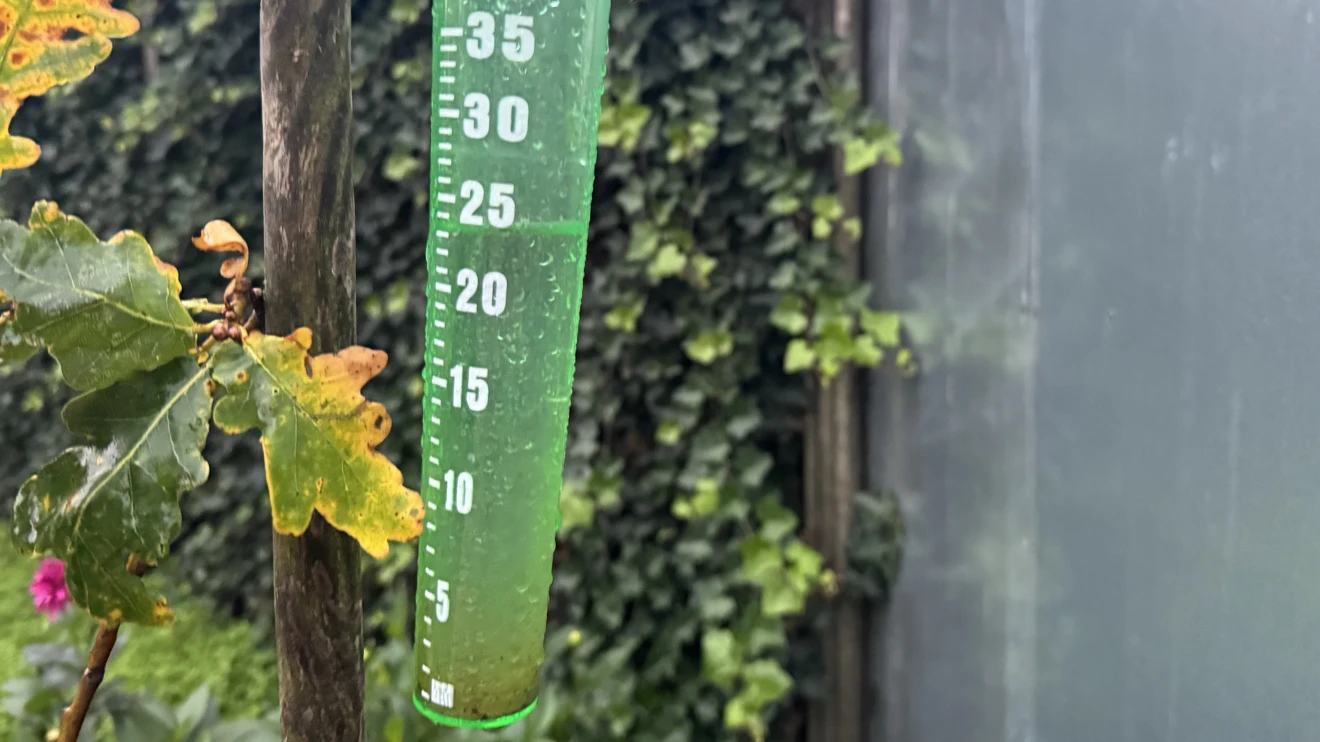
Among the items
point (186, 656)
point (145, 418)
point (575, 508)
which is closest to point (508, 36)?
point (145, 418)

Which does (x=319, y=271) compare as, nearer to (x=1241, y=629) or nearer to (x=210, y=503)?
(x=1241, y=629)

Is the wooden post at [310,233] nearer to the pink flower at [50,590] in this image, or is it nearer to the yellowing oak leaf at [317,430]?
the yellowing oak leaf at [317,430]

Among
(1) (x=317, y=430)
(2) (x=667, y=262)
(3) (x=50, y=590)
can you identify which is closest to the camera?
(1) (x=317, y=430)

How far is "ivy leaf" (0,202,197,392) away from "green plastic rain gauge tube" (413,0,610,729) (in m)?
0.13

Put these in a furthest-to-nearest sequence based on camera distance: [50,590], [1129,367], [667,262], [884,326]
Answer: [667,262] → [884,326] → [50,590] → [1129,367]

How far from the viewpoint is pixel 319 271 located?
40 cm

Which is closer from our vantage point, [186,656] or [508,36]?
[508,36]

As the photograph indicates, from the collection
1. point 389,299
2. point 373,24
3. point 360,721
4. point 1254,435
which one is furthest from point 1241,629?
point 373,24

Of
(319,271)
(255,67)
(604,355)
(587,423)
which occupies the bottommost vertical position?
(587,423)

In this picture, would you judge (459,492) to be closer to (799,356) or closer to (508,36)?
(508,36)

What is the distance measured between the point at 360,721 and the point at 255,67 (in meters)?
1.73

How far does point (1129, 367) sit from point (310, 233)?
64cm

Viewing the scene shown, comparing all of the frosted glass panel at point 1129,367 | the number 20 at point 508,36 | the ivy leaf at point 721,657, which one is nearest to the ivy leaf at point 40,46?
the number 20 at point 508,36

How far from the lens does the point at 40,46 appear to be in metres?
0.40
